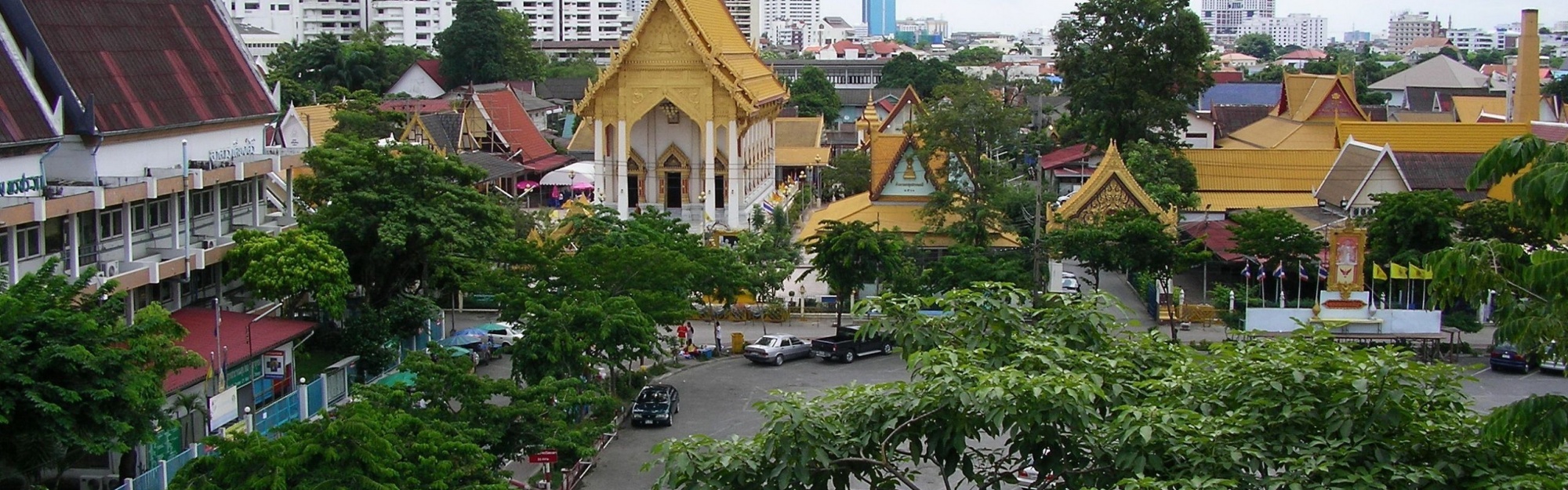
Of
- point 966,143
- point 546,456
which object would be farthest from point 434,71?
point 546,456

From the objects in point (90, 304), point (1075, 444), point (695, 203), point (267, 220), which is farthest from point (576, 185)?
point (1075, 444)

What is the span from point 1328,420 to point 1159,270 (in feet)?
79.8

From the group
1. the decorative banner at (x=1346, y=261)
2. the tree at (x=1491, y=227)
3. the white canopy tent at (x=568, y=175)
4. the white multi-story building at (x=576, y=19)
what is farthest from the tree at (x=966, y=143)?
the white multi-story building at (x=576, y=19)

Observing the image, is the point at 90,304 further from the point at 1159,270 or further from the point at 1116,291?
the point at 1116,291

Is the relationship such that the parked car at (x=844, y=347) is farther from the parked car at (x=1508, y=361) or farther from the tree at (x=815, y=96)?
the tree at (x=815, y=96)

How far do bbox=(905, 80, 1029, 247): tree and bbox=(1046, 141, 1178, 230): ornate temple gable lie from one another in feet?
7.40

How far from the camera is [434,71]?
106188mm

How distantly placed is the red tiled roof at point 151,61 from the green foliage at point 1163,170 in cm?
2714

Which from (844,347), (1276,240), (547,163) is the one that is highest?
(547,163)

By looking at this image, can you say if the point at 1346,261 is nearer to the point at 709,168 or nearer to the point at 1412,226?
the point at 1412,226

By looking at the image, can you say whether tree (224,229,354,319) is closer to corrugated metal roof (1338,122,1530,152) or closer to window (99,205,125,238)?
window (99,205,125,238)

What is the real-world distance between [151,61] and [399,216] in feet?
18.0

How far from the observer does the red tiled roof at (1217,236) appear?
43.8 meters

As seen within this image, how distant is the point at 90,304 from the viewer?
22062mm
